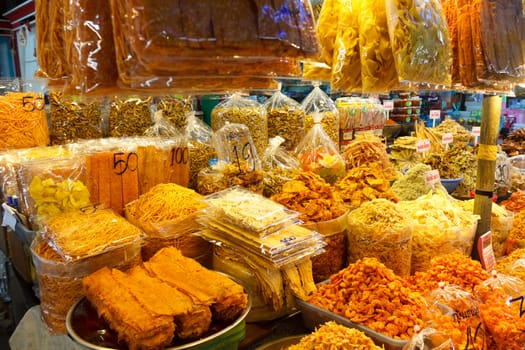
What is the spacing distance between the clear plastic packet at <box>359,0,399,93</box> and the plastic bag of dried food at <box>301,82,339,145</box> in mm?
1327

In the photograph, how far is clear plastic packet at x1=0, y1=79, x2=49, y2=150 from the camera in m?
2.14

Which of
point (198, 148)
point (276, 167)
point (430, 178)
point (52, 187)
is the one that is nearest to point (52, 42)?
point (52, 187)

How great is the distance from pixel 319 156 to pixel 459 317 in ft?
3.83

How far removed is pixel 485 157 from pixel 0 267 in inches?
107

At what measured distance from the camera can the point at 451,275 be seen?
4.92 ft

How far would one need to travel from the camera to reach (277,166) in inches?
85.5

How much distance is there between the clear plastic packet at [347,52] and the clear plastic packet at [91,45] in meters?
0.78

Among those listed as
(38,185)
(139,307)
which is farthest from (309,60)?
(38,185)

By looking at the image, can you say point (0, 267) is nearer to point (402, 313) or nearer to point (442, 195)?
point (402, 313)

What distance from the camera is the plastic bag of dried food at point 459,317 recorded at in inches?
46.5

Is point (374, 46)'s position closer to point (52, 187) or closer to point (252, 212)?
point (252, 212)

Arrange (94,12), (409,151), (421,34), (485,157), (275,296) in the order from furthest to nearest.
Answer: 1. (409,151)
2. (485,157)
3. (275,296)
4. (421,34)
5. (94,12)

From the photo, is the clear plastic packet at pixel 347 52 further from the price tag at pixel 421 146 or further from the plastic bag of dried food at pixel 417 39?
the price tag at pixel 421 146

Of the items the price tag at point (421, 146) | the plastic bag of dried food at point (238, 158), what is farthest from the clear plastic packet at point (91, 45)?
the price tag at point (421, 146)
